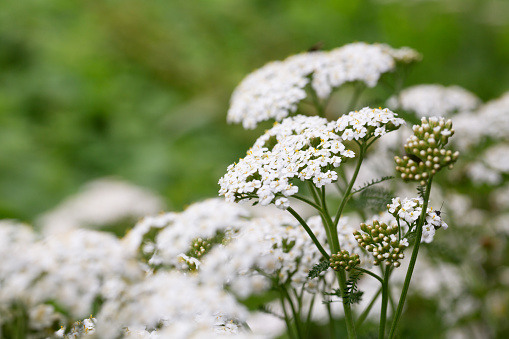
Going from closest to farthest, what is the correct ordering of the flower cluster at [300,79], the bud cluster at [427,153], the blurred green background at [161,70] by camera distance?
1. the bud cluster at [427,153]
2. the flower cluster at [300,79]
3. the blurred green background at [161,70]

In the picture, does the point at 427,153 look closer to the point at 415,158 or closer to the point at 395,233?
the point at 415,158

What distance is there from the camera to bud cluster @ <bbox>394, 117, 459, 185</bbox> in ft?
5.35

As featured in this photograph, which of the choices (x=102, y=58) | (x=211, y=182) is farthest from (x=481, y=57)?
(x=102, y=58)

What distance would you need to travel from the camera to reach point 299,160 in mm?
1770

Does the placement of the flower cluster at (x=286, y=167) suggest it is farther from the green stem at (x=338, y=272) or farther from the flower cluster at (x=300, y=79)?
the flower cluster at (x=300, y=79)

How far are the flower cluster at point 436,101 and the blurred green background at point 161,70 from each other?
2.66m

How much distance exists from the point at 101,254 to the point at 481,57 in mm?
6832

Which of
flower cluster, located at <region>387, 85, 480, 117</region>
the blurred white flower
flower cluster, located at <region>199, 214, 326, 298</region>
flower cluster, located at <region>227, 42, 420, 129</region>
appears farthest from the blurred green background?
flower cluster, located at <region>199, 214, 326, 298</region>

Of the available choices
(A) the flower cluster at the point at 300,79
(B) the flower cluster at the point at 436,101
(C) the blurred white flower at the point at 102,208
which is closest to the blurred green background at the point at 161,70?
(C) the blurred white flower at the point at 102,208

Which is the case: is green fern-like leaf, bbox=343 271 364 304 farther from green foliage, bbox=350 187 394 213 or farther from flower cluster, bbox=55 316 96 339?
flower cluster, bbox=55 316 96 339

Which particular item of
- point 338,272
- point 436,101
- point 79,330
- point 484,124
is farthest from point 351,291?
point 484,124

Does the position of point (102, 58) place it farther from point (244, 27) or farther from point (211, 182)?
point (211, 182)

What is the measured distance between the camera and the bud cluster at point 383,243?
1.65m

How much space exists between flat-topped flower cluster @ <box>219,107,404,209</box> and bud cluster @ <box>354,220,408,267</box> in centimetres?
21
